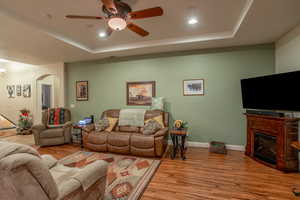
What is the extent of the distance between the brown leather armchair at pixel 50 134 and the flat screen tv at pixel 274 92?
4.92 m

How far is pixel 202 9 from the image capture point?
7.59 feet

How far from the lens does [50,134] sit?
391 centimetres

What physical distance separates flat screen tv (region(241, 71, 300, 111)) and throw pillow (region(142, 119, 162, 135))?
2.14 meters

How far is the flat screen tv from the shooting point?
7.72 ft

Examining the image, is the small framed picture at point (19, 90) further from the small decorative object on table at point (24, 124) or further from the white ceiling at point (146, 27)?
the white ceiling at point (146, 27)

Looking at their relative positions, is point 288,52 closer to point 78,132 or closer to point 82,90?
point 78,132

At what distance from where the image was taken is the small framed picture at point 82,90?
479cm

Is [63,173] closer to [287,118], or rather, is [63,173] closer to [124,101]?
[124,101]

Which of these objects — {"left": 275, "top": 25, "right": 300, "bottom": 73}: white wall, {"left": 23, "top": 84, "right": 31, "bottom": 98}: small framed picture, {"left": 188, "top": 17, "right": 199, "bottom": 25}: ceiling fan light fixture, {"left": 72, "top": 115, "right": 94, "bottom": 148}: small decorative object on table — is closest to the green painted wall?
{"left": 275, "top": 25, "right": 300, "bottom": 73}: white wall

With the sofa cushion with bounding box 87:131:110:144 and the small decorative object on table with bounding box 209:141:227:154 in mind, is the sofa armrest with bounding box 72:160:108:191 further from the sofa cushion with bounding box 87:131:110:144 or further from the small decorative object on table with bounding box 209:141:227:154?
the small decorative object on table with bounding box 209:141:227:154

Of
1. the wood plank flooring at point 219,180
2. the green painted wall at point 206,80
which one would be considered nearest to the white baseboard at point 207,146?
the green painted wall at point 206,80

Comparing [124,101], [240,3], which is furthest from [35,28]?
[240,3]

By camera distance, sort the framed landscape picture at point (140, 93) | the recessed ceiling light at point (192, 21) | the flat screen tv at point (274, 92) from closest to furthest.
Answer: the flat screen tv at point (274, 92) → the recessed ceiling light at point (192, 21) → the framed landscape picture at point (140, 93)

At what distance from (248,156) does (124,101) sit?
3574 mm
